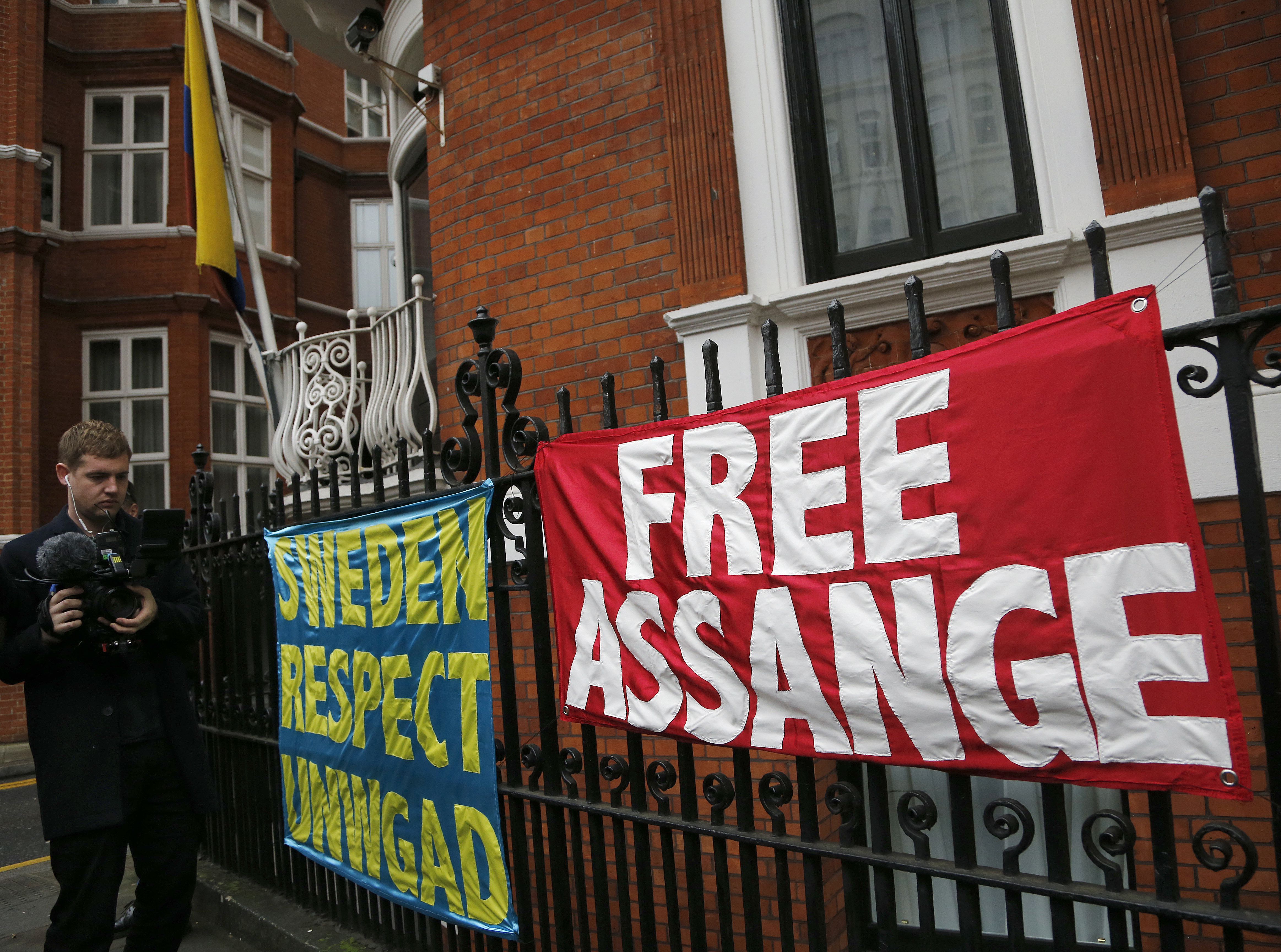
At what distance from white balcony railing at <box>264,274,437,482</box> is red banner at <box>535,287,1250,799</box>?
318 centimetres

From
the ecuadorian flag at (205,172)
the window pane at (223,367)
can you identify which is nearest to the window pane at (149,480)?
the window pane at (223,367)

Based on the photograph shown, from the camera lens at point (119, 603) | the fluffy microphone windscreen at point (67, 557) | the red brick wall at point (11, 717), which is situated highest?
the fluffy microphone windscreen at point (67, 557)

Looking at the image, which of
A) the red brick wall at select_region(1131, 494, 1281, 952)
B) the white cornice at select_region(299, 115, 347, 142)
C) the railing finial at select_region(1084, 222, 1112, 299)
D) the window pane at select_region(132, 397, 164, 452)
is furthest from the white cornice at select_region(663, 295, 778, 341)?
the white cornice at select_region(299, 115, 347, 142)

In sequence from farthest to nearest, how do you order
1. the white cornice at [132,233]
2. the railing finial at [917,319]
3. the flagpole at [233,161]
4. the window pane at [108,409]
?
the white cornice at [132,233] → the window pane at [108,409] → the flagpole at [233,161] → the railing finial at [917,319]

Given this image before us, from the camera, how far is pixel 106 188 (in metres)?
14.1

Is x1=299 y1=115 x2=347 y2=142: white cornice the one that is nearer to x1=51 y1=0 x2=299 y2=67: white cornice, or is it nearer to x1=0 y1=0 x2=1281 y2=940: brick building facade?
x1=51 y1=0 x2=299 y2=67: white cornice

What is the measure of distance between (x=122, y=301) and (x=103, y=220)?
167cm

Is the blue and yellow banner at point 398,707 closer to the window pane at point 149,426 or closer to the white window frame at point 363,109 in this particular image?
the window pane at point 149,426

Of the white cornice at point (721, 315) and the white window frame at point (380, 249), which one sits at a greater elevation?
the white window frame at point (380, 249)

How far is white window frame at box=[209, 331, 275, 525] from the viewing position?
1434cm

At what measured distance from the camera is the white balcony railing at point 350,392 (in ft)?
19.0

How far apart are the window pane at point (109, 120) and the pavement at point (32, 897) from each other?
1105 centimetres

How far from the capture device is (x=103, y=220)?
14.0m

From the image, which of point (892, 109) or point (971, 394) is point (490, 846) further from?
point (892, 109)
